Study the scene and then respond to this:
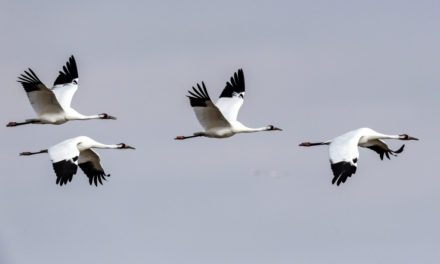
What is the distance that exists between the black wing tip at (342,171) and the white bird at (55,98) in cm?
842

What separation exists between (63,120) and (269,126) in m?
5.53

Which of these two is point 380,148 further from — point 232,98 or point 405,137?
point 232,98

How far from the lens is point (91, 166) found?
52.1 meters

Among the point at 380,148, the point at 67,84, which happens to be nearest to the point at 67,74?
the point at 67,84

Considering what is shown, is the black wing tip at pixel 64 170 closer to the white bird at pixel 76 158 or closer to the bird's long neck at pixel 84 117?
the white bird at pixel 76 158

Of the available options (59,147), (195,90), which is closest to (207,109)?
(195,90)

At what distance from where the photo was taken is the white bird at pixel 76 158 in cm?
4797

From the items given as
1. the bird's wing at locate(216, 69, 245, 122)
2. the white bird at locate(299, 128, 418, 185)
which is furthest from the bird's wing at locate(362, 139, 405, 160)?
the bird's wing at locate(216, 69, 245, 122)

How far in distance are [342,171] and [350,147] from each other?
4.29 feet

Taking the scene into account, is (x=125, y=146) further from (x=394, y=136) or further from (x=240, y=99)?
(x=394, y=136)

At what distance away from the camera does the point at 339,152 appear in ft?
156

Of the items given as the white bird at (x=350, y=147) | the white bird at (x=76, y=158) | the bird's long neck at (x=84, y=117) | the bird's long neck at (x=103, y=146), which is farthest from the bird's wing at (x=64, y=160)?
the white bird at (x=350, y=147)

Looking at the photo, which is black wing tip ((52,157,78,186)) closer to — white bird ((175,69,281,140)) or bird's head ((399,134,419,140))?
white bird ((175,69,281,140))

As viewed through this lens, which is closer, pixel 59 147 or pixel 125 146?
pixel 59 147
